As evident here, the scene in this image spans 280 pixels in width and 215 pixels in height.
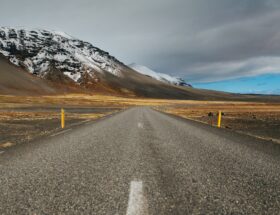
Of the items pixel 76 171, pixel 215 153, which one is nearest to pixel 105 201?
pixel 76 171

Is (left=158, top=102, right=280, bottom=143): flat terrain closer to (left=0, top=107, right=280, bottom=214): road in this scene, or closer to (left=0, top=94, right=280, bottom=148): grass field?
(left=0, top=94, right=280, bottom=148): grass field

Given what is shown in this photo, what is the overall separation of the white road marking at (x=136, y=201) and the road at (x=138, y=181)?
0.02 meters

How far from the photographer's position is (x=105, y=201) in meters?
5.22

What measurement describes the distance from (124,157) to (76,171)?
2.11 meters

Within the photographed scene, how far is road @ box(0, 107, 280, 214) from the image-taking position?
16.3 feet

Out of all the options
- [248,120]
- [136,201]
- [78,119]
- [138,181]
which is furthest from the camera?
[248,120]

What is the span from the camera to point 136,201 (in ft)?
17.1

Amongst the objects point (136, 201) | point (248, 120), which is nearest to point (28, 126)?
point (136, 201)

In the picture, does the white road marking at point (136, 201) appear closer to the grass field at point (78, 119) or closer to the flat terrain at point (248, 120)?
the grass field at point (78, 119)

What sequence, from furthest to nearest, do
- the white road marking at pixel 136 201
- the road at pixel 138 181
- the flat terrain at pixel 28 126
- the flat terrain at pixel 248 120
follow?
1. the flat terrain at pixel 248 120
2. the flat terrain at pixel 28 126
3. the road at pixel 138 181
4. the white road marking at pixel 136 201

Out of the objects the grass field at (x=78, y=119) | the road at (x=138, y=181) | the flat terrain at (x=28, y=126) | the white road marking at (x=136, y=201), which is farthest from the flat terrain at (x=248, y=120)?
the flat terrain at (x=28, y=126)

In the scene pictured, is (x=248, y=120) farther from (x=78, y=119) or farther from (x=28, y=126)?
(x=28, y=126)

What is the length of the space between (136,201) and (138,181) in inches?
49.6

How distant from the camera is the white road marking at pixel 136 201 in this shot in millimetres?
4750
